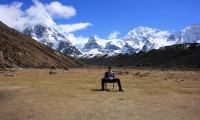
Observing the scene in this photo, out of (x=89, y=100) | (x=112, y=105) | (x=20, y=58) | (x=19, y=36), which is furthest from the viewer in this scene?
(x=19, y=36)

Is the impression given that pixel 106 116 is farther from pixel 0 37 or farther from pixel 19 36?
pixel 19 36

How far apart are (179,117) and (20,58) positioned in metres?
127

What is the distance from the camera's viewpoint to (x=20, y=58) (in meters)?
139

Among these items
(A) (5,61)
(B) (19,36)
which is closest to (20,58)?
(A) (5,61)

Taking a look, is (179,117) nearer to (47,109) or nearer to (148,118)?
(148,118)

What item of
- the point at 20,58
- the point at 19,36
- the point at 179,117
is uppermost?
the point at 19,36

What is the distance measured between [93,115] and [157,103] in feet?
19.1

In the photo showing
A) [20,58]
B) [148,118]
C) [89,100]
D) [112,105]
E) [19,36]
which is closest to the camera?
[148,118]

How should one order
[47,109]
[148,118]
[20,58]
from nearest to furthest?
[148,118] → [47,109] → [20,58]

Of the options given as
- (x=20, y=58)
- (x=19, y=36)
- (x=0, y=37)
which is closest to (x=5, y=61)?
(x=20, y=58)

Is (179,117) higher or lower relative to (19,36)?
lower

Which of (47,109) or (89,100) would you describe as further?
(89,100)

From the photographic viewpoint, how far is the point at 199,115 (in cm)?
1733

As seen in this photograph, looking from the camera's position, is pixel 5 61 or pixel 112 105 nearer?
pixel 112 105
